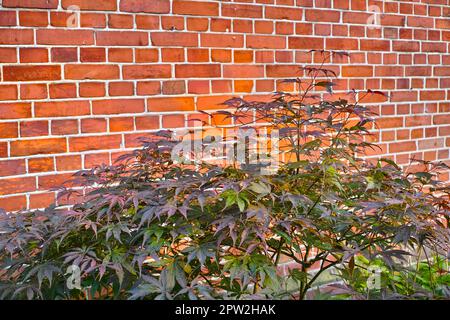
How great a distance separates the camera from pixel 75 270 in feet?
6.84

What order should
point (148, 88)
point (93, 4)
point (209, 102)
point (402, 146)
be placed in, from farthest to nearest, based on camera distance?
point (402, 146) < point (209, 102) < point (148, 88) < point (93, 4)

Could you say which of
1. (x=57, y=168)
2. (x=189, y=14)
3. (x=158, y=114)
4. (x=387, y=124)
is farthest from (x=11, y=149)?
(x=387, y=124)

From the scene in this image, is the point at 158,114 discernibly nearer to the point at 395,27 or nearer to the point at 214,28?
the point at 214,28

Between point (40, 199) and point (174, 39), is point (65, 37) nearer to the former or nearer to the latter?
point (174, 39)

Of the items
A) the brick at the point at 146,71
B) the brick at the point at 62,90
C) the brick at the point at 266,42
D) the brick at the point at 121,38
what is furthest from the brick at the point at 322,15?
the brick at the point at 62,90

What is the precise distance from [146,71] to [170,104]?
0.80ft

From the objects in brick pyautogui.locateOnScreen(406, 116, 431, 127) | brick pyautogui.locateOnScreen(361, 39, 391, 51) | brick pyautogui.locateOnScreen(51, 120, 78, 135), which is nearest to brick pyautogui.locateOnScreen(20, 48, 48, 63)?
brick pyautogui.locateOnScreen(51, 120, 78, 135)

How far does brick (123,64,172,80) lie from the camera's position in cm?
355

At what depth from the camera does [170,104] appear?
3699mm

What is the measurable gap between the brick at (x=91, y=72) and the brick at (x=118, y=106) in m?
0.14

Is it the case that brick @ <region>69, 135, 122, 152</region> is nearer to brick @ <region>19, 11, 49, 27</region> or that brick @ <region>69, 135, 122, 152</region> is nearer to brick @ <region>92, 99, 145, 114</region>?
brick @ <region>92, 99, 145, 114</region>

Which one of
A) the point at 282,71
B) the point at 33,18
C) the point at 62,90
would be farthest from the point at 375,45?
the point at 33,18

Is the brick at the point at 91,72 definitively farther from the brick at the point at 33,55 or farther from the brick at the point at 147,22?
the brick at the point at 147,22

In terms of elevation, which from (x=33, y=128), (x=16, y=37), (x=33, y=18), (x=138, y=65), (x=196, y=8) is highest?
(x=196, y=8)
